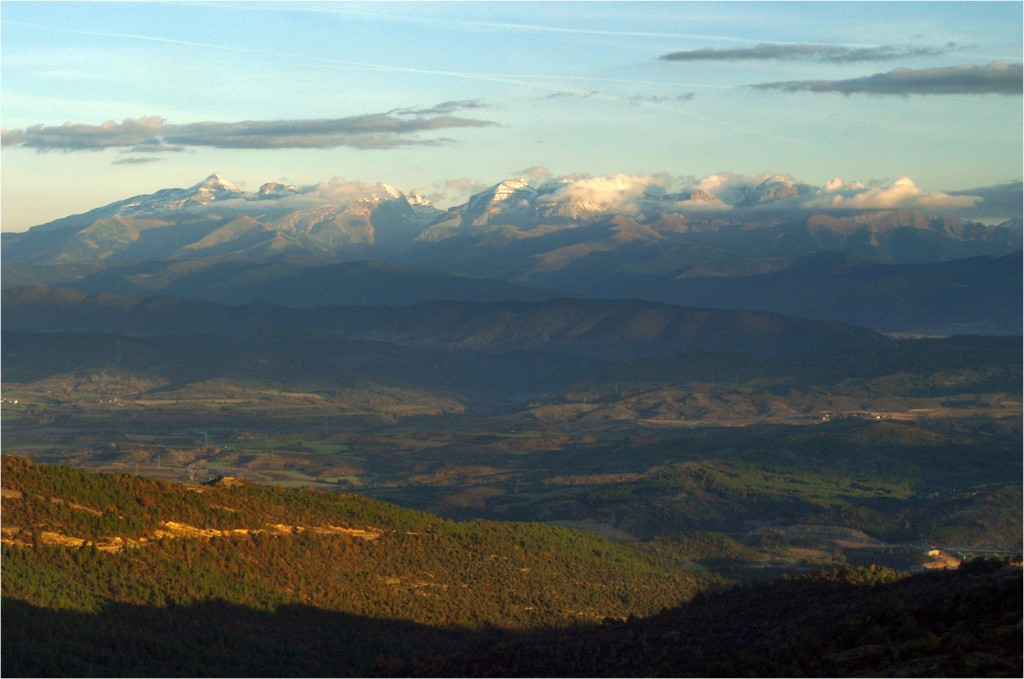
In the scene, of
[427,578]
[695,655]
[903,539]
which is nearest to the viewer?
[695,655]

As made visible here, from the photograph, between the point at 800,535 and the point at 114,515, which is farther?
the point at 800,535

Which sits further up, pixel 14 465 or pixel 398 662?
pixel 14 465

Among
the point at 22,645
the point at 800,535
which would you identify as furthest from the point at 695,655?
the point at 800,535

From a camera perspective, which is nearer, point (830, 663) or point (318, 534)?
point (830, 663)

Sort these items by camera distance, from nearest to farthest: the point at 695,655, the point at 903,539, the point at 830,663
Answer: the point at 830,663, the point at 695,655, the point at 903,539

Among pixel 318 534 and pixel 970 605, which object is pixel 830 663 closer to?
pixel 970 605

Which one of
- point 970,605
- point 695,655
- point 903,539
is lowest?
point 903,539

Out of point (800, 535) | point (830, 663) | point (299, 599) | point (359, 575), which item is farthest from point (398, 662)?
point (800, 535)

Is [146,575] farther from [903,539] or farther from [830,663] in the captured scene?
[903,539]

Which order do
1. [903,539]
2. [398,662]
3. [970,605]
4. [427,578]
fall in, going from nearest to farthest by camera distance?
[970,605] < [398,662] < [427,578] < [903,539]
